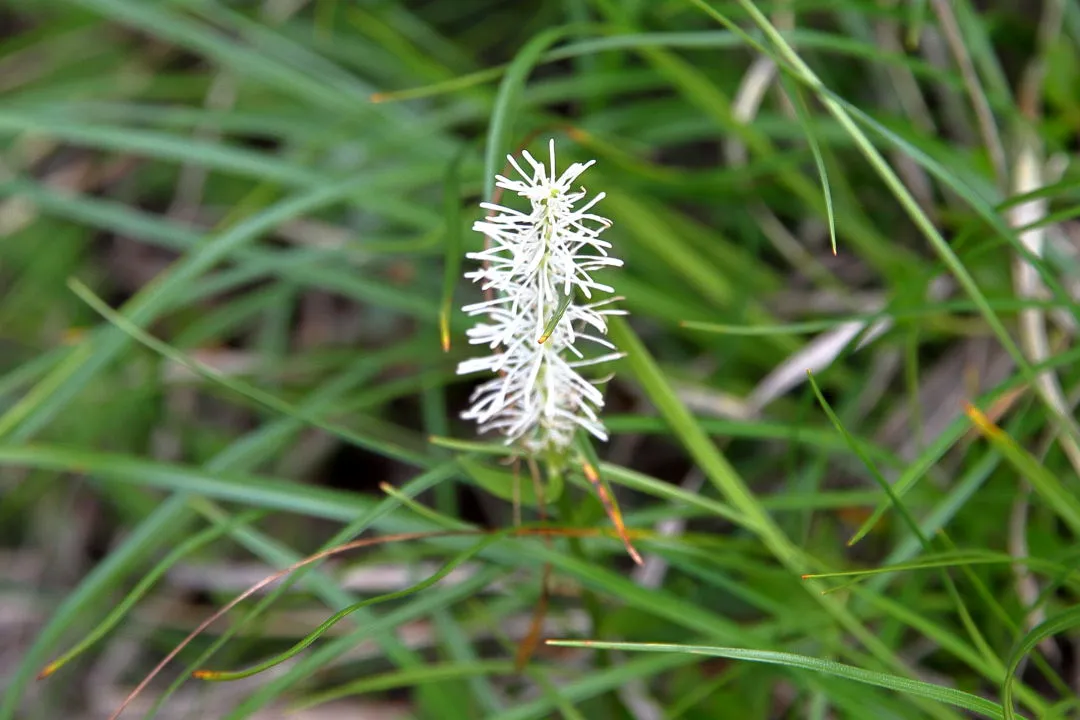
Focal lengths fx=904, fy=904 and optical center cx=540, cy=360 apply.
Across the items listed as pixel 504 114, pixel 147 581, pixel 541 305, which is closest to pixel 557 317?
pixel 541 305

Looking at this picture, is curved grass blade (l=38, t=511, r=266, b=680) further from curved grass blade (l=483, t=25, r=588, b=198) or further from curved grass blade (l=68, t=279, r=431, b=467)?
curved grass blade (l=483, t=25, r=588, b=198)

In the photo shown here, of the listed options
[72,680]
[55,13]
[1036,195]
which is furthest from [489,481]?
[55,13]

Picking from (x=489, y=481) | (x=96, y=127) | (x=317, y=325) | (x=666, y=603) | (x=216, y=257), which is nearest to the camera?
(x=489, y=481)

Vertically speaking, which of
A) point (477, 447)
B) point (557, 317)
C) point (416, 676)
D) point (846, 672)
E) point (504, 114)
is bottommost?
point (416, 676)

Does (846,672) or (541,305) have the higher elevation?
(541,305)

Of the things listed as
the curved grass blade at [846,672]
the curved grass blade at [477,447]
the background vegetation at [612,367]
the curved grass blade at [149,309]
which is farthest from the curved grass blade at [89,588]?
the curved grass blade at [846,672]

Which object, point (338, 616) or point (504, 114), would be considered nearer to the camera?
point (338, 616)

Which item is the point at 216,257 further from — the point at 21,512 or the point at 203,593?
the point at 21,512

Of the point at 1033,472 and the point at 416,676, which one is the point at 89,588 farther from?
the point at 1033,472
